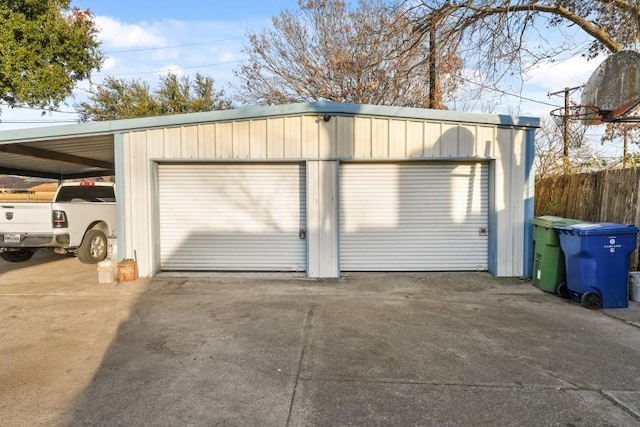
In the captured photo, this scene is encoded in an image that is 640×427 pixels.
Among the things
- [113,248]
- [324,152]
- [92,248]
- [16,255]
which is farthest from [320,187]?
[16,255]

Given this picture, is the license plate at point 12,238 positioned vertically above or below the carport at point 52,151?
below

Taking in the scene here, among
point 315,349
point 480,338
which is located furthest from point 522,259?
point 315,349

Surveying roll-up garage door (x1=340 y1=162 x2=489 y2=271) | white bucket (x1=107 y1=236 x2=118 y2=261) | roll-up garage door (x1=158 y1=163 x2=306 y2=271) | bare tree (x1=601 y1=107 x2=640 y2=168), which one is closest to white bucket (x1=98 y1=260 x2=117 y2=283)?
white bucket (x1=107 y1=236 x2=118 y2=261)

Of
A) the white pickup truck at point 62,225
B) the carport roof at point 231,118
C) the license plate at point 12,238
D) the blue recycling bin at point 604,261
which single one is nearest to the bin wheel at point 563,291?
the blue recycling bin at point 604,261

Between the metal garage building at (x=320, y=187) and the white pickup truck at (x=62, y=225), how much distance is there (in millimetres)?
1316

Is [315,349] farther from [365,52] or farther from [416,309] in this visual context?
[365,52]

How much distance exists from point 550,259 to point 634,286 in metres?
1.13

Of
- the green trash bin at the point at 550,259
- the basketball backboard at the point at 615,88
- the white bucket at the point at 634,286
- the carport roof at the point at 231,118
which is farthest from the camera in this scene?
the carport roof at the point at 231,118

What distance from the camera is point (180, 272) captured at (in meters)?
7.58

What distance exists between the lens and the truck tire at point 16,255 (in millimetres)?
9005

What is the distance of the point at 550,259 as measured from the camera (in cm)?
621

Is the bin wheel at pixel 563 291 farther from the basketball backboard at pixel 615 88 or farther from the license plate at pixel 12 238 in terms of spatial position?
the license plate at pixel 12 238

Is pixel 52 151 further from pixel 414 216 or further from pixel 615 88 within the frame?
pixel 615 88

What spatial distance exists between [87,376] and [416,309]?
155 inches
